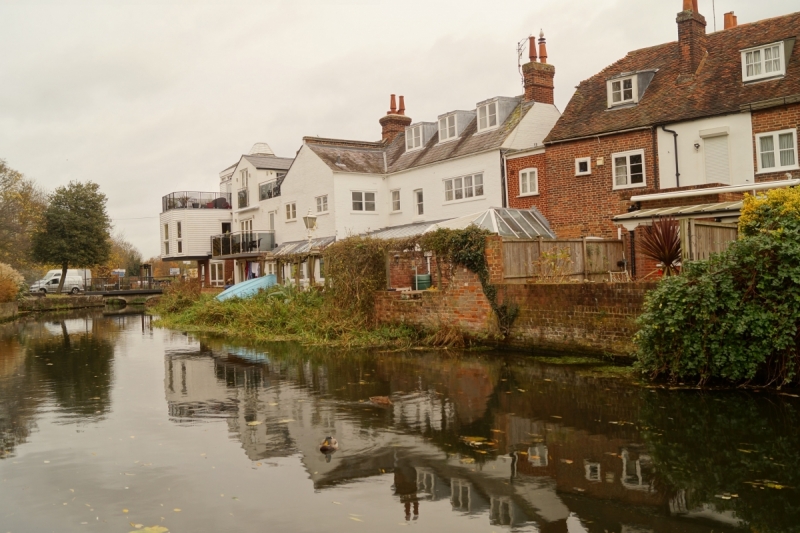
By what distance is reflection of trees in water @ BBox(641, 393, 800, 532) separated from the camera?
560cm

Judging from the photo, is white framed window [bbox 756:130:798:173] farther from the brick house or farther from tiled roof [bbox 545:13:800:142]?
tiled roof [bbox 545:13:800:142]

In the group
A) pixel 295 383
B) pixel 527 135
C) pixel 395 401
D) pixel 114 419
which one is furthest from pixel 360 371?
pixel 527 135

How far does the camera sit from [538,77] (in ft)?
100

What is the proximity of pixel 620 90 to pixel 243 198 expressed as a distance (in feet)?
96.4

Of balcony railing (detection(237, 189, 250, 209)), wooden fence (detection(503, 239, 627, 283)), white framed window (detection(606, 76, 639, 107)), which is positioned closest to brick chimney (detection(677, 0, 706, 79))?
white framed window (detection(606, 76, 639, 107))

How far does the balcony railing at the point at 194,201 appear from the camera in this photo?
5233 centimetres

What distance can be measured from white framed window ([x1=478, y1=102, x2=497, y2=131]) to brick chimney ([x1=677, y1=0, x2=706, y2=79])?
840 cm

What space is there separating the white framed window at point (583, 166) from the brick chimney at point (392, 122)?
16.3 meters

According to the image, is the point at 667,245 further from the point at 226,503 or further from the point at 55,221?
the point at 55,221

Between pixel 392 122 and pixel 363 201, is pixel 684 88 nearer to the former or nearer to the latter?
pixel 363 201

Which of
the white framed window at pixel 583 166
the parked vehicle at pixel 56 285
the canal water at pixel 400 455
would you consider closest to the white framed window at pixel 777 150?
the white framed window at pixel 583 166

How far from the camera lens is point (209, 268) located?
5341 cm

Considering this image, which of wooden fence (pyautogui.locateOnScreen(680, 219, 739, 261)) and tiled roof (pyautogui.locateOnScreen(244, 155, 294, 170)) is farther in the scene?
tiled roof (pyautogui.locateOnScreen(244, 155, 294, 170))

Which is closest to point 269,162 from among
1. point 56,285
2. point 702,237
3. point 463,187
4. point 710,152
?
point 463,187
